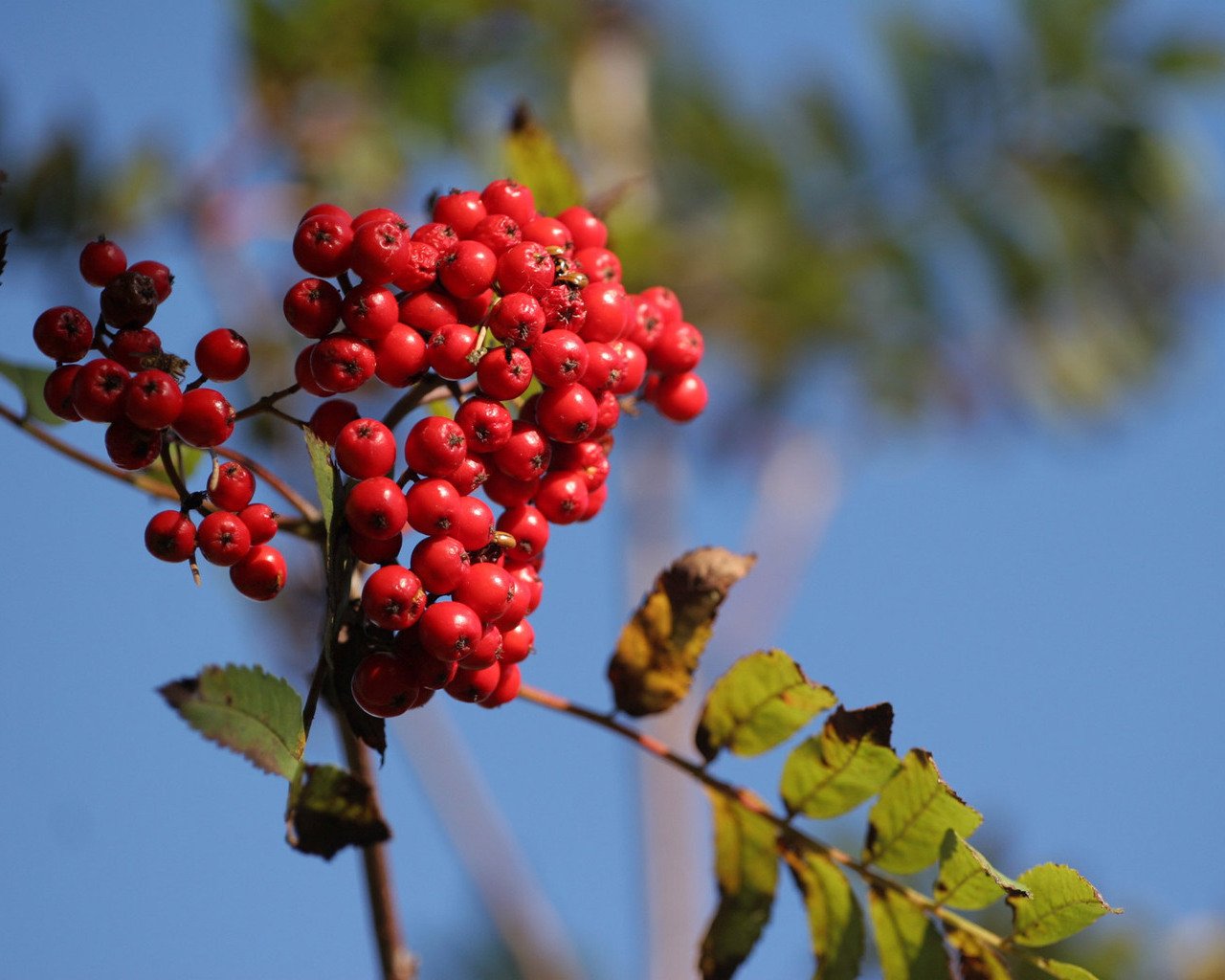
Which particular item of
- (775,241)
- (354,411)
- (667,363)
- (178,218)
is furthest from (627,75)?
(354,411)

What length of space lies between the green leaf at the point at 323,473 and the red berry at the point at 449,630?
0.45 ft

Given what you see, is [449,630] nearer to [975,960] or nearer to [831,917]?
[831,917]

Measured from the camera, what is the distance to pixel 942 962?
1.55m

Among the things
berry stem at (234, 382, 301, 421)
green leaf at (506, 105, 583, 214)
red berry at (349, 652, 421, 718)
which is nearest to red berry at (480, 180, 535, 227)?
green leaf at (506, 105, 583, 214)

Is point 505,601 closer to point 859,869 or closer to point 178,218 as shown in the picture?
point 859,869

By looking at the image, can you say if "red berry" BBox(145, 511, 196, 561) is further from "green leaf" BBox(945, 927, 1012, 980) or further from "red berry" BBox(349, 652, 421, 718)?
"green leaf" BBox(945, 927, 1012, 980)

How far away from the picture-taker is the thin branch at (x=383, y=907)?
61.6 inches

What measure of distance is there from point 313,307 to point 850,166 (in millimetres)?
3363

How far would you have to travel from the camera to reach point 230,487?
1.34m

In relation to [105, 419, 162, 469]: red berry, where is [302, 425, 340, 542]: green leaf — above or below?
below

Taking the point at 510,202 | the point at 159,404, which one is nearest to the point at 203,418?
the point at 159,404

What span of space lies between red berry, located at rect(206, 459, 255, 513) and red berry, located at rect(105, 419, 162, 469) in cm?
7

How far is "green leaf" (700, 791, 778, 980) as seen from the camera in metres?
1.63

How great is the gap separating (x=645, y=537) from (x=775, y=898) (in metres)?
3.97
